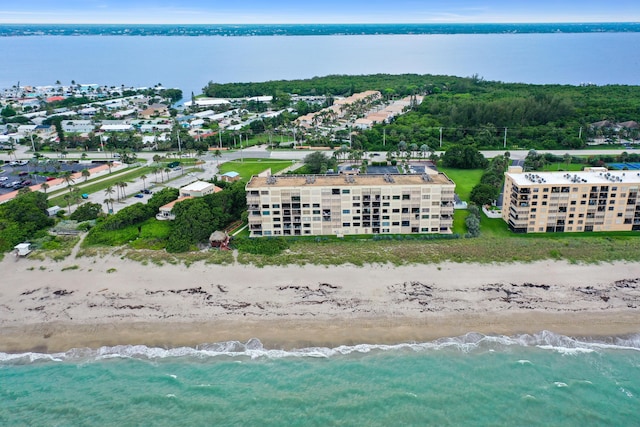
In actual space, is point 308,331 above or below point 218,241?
below

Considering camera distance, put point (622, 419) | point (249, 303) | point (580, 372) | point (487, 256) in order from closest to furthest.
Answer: point (622, 419), point (580, 372), point (249, 303), point (487, 256)

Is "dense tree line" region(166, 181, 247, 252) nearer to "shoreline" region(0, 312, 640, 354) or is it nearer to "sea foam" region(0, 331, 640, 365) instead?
"shoreline" region(0, 312, 640, 354)

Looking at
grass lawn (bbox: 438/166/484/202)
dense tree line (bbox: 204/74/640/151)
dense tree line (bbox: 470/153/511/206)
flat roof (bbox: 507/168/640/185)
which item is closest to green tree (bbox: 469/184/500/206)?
dense tree line (bbox: 470/153/511/206)

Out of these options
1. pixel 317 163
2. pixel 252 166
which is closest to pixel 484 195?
pixel 317 163

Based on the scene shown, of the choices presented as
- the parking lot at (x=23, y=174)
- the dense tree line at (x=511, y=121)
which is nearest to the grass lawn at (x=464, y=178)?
the dense tree line at (x=511, y=121)

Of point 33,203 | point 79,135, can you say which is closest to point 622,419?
point 33,203

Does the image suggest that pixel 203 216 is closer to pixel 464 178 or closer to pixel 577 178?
pixel 577 178

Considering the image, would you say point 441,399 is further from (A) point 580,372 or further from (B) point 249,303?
(B) point 249,303
